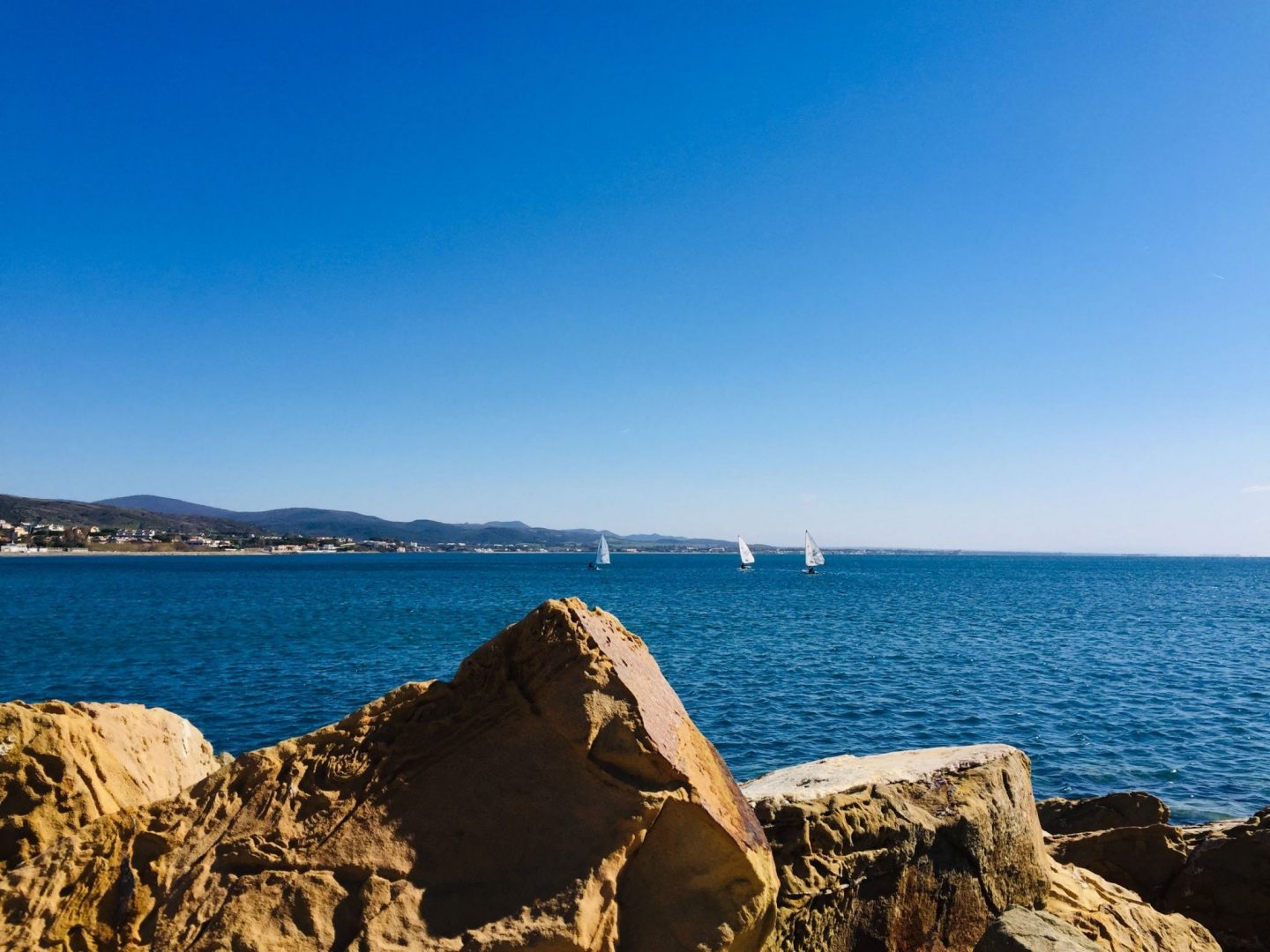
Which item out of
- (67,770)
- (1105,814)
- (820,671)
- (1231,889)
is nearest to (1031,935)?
(1231,889)

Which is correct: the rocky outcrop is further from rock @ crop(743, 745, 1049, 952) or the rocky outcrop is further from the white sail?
the white sail

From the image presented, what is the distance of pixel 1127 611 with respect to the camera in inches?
2478

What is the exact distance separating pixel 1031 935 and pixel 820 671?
25.0 m

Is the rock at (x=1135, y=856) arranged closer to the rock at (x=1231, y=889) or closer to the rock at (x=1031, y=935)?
the rock at (x=1231, y=889)

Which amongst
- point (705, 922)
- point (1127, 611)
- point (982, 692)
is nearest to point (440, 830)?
point (705, 922)

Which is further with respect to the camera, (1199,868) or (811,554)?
(811,554)

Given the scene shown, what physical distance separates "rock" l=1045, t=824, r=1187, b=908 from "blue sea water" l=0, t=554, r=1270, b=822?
7076 mm

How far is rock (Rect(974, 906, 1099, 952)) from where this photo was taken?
595cm

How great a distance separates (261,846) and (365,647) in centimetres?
3454

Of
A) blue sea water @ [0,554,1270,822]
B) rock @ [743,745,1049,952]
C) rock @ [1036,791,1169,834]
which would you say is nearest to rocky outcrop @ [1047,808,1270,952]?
rock @ [1036,791,1169,834]

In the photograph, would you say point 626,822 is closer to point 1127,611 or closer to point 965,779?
point 965,779

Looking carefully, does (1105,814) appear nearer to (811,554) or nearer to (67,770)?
(67,770)

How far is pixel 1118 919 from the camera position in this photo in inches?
296

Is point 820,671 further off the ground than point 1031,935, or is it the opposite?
point 1031,935
